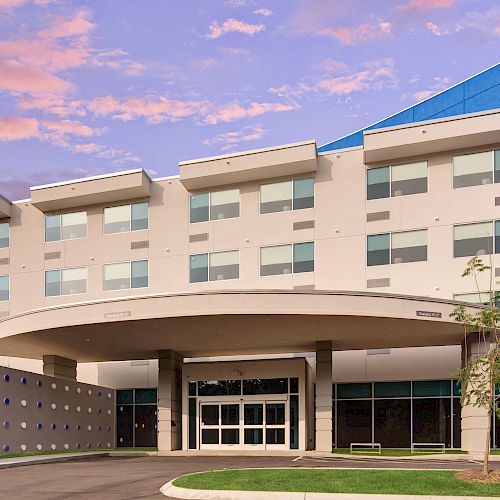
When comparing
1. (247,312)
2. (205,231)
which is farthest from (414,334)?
(205,231)

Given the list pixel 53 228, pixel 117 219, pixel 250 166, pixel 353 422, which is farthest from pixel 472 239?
pixel 53 228

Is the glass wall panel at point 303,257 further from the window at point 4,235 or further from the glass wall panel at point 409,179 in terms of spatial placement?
the window at point 4,235

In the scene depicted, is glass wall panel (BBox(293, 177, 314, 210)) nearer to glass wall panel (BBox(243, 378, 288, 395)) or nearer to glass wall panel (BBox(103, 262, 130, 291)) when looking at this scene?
glass wall panel (BBox(243, 378, 288, 395))

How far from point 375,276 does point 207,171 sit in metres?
9.36

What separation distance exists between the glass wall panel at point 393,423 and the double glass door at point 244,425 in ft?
14.1

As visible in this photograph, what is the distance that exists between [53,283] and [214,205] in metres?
9.92

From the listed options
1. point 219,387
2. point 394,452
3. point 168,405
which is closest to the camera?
point 394,452

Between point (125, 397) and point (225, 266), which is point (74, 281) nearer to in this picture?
point (125, 397)

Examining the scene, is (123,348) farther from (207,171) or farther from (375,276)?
(375,276)

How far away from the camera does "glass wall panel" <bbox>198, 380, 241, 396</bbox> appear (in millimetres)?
32306

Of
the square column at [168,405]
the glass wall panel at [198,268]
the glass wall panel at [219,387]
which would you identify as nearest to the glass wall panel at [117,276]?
the glass wall panel at [198,268]

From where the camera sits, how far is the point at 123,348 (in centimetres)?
3169

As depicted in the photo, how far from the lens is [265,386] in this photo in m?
31.8

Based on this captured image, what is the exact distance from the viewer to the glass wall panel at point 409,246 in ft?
102
